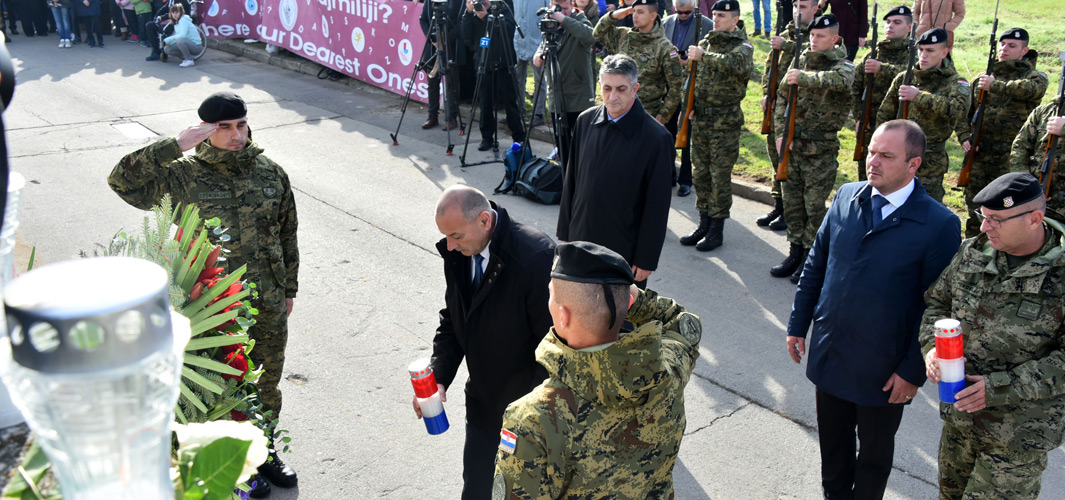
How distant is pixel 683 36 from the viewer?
32.5 feet

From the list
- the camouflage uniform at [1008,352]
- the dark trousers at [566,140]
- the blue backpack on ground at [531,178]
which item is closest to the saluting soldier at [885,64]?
the dark trousers at [566,140]

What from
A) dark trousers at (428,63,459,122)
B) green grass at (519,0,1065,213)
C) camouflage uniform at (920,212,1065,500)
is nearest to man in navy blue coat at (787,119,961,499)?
camouflage uniform at (920,212,1065,500)

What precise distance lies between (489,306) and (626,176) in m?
1.87

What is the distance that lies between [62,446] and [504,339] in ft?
8.90

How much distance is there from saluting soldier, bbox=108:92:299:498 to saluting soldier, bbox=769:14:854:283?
453cm

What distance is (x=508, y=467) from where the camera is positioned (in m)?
2.42

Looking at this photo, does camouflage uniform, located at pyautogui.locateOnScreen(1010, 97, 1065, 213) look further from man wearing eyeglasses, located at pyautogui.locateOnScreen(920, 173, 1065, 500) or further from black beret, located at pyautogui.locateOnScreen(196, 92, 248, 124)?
black beret, located at pyautogui.locateOnScreen(196, 92, 248, 124)

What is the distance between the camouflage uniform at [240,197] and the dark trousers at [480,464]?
1.42 m

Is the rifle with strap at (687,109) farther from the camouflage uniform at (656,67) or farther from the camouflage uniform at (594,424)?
the camouflage uniform at (594,424)

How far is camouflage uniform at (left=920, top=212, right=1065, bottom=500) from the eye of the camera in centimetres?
340

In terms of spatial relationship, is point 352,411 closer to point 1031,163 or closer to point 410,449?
point 410,449

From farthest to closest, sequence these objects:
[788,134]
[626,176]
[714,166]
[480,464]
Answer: [714,166] < [788,134] < [626,176] < [480,464]

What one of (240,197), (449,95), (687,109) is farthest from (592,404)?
(449,95)

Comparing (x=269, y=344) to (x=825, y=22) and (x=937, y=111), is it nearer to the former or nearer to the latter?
(x=825, y=22)
